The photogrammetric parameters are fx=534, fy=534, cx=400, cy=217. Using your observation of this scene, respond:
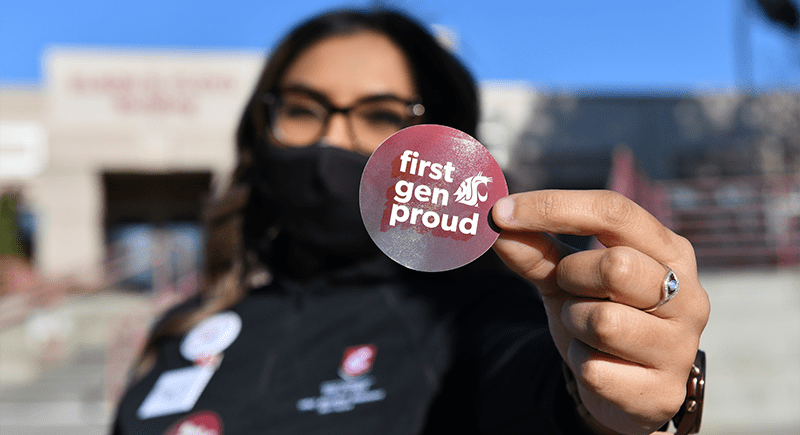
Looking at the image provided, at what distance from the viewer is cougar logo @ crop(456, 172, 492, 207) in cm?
85

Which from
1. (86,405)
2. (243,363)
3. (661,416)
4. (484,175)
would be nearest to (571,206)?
(484,175)

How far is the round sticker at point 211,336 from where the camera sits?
4.95 ft

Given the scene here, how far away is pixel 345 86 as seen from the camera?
5.41 ft

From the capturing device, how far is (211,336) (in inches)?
61.1

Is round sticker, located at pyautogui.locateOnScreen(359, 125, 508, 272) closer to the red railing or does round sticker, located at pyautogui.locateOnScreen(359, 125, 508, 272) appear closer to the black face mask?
the black face mask

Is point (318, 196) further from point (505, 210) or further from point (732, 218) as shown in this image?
point (732, 218)

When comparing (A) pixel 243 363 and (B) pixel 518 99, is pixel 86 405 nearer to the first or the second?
(A) pixel 243 363

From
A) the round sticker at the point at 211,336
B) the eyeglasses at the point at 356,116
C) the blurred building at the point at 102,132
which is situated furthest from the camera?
the blurred building at the point at 102,132

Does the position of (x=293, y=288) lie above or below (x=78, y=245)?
above

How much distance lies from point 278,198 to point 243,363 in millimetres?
518

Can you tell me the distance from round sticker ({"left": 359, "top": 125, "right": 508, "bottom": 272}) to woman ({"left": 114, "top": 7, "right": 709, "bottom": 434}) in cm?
10

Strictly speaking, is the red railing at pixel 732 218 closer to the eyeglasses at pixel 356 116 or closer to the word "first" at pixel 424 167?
the eyeglasses at pixel 356 116

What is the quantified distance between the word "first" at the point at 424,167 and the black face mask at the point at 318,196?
26.6 inches

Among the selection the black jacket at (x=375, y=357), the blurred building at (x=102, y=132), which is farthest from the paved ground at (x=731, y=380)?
the blurred building at (x=102, y=132)
